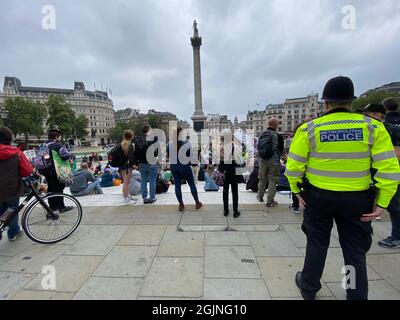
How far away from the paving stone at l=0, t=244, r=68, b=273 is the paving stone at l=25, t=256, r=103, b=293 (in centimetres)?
16

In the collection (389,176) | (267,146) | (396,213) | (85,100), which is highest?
(85,100)

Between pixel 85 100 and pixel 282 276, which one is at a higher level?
pixel 85 100

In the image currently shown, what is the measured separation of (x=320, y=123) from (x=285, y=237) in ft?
7.51

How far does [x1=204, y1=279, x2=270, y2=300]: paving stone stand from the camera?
7.09 feet

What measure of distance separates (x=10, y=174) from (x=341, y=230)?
445 centimetres

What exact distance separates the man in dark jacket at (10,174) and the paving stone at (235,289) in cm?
326

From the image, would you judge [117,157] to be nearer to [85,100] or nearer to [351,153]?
[351,153]

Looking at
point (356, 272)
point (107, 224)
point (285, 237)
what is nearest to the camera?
point (356, 272)

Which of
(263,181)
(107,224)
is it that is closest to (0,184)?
(107,224)

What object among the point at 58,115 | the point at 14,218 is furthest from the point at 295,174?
the point at 58,115

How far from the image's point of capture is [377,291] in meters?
2.19

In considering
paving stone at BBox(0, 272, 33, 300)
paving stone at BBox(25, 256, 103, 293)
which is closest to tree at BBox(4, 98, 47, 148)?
paving stone at BBox(0, 272, 33, 300)
